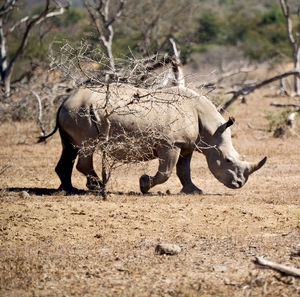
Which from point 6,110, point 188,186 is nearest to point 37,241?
point 188,186

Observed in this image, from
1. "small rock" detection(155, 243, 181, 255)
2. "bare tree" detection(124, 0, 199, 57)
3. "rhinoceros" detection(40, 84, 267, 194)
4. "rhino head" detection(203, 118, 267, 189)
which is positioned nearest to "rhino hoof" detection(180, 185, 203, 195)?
"rhinoceros" detection(40, 84, 267, 194)

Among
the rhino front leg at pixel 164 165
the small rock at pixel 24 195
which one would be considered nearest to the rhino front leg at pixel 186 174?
the rhino front leg at pixel 164 165

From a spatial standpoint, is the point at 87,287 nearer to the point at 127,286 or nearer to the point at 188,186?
the point at 127,286

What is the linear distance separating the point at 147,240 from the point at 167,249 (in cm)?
60

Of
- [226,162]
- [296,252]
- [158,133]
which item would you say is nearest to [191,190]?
[226,162]

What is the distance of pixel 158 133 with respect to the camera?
372 inches

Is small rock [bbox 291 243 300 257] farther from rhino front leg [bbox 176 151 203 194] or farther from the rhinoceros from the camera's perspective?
rhino front leg [bbox 176 151 203 194]

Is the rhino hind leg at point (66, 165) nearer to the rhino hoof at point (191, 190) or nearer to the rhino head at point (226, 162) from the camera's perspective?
the rhino hoof at point (191, 190)

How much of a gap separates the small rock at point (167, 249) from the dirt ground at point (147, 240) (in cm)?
8

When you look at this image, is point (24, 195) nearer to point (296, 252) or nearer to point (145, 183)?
point (145, 183)

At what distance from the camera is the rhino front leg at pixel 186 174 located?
10.4 m

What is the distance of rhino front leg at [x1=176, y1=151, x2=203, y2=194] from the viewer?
10.4 metres

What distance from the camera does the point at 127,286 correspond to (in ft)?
19.0

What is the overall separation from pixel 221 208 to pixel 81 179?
4147mm
